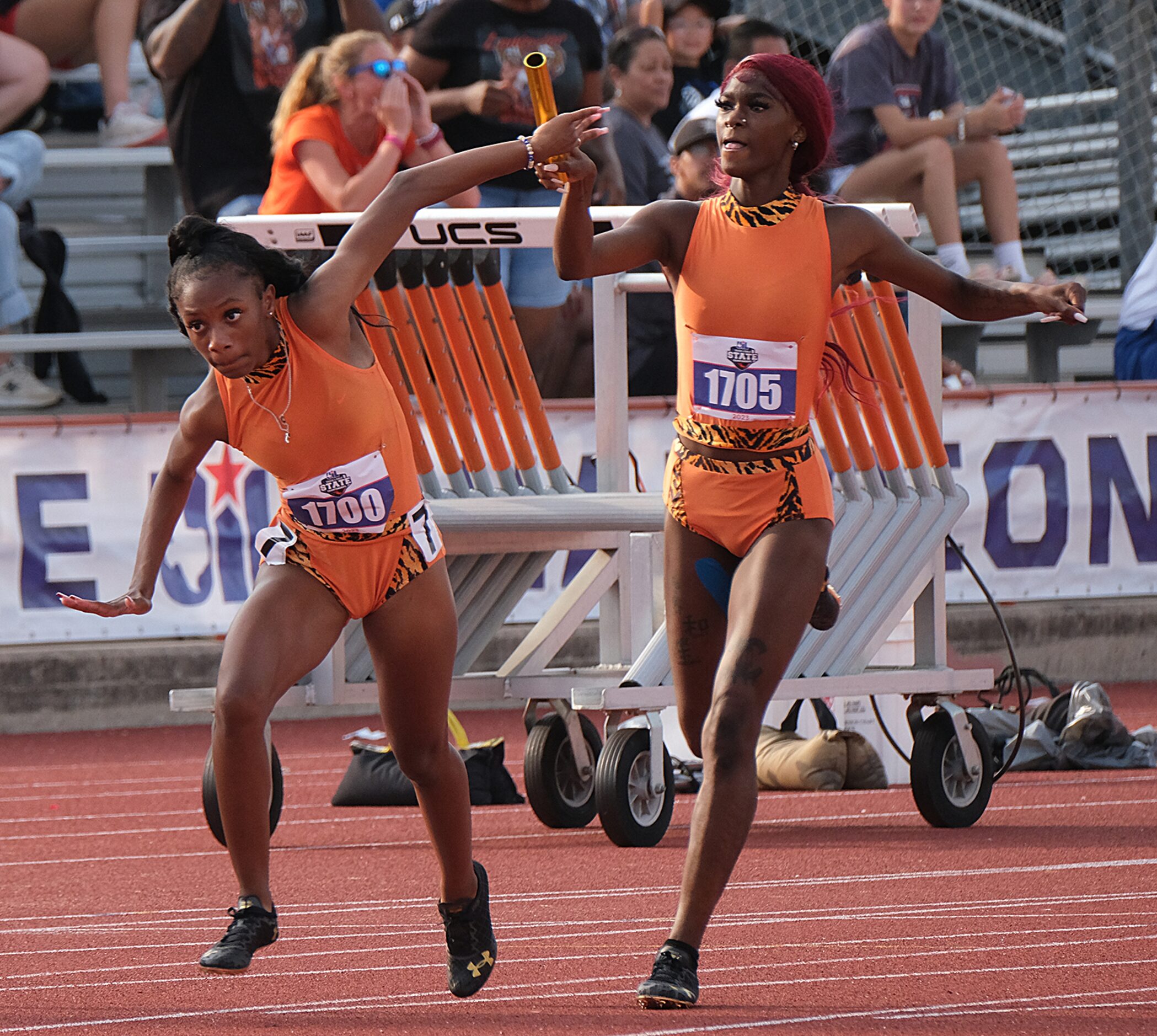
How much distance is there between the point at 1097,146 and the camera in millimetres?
13820

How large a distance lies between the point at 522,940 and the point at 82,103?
898 cm

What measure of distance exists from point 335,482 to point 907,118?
8105 mm

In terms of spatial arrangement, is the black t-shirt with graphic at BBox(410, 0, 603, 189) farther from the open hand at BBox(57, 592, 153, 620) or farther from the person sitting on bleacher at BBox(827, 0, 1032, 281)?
the open hand at BBox(57, 592, 153, 620)

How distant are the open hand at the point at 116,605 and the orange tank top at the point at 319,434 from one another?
408mm

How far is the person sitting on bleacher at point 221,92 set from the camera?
10.9 meters

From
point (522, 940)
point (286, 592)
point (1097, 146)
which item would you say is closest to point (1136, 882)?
point (522, 940)

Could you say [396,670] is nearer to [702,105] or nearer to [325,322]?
[325,322]

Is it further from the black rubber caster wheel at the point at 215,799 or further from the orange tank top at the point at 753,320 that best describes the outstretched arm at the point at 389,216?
the black rubber caster wheel at the point at 215,799

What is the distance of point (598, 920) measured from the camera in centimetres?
590

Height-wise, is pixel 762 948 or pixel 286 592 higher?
pixel 286 592

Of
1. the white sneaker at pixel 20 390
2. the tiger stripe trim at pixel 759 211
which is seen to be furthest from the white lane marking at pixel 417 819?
the white sneaker at pixel 20 390

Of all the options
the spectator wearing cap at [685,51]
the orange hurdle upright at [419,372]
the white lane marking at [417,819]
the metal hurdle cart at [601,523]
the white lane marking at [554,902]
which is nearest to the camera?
the white lane marking at [554,902]

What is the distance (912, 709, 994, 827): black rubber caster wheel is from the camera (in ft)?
25.0

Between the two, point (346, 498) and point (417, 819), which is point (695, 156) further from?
point (346, 498)
